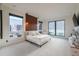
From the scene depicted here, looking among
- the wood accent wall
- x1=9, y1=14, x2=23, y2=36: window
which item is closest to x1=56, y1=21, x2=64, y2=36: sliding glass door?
the wood accent wall

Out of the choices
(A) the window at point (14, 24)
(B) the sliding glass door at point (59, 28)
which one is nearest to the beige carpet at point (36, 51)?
(B) the sliding glass door at point (59, 28)

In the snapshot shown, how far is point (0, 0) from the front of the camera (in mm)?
1691

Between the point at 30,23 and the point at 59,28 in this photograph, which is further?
the point at 30,23

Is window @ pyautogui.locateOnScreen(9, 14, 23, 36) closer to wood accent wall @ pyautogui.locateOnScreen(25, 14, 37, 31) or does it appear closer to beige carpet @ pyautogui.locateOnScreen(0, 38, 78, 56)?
wood accent wall @ pyautogui.locateOnScreen(25, 14, 37, 31)

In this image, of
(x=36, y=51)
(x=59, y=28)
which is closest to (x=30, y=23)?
(x=59, y=28)

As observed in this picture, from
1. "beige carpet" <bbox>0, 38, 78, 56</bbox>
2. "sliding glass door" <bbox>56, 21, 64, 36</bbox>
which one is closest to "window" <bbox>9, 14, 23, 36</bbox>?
"beige carpet" <bbox>0, 38, 78, 56</bbox>

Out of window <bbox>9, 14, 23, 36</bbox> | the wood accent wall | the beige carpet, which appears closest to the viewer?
the beige carpet

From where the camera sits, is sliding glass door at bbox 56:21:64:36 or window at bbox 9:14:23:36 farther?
window at bbox 9:14:23:36

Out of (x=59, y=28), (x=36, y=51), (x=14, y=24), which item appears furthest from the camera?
(x=14, y=24)

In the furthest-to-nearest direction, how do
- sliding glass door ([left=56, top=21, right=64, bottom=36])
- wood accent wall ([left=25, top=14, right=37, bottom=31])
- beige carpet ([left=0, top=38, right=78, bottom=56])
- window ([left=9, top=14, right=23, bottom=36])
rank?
wood accent wall ([left=25, top=14, right=37, bottom=31])
window ([left=9, top=14, right=23, bottom=36])
sliding glass door ([left=56, top=21, right=64, bottom=36])
beige carpet ([left=0, top=38, right=78, bottom=56])

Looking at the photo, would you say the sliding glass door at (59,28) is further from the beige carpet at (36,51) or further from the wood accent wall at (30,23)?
the wood accent wall at (30,23)

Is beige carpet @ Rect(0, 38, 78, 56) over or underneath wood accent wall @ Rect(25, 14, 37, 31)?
underneath

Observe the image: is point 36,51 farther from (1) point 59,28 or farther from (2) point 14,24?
(2) point 14,24

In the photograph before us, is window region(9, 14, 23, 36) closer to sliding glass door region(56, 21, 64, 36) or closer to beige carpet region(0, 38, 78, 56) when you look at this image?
beige carpet region(0, 38, 78, 56)
